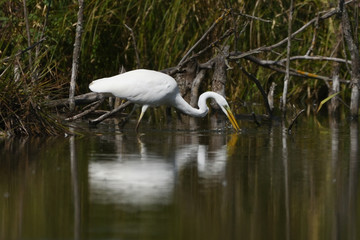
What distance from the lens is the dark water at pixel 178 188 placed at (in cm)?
536

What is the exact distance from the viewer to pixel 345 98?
739 inches

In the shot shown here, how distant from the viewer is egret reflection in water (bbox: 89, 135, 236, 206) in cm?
634

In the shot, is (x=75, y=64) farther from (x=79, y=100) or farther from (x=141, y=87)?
(x=141, y=87)

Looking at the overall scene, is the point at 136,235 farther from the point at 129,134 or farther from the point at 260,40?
the point at 260,40

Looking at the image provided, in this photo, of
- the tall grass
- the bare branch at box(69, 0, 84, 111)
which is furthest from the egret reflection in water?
the tall grass

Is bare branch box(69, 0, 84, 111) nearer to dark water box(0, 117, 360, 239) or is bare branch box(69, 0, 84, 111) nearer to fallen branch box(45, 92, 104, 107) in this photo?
fallen branch box(45, 92, 104, 107)

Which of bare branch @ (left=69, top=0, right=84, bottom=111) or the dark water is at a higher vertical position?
bare branch @ (left=69, top=0, right=84, bottom=111)

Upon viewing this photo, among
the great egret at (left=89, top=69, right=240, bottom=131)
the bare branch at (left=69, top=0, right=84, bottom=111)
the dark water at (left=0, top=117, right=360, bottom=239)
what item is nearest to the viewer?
the dark water at (left=0, top=117, right=360, bottom=239)

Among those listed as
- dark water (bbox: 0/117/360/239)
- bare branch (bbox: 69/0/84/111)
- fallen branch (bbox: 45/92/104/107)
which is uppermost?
bare branch (bbox: 69/0/84/111)

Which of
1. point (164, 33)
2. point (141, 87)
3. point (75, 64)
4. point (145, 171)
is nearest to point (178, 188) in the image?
point (145, 171)

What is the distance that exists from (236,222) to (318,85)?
43.9ft

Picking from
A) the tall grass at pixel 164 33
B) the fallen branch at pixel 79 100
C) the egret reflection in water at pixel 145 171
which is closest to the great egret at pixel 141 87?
the fallen branch at pixel 79 100

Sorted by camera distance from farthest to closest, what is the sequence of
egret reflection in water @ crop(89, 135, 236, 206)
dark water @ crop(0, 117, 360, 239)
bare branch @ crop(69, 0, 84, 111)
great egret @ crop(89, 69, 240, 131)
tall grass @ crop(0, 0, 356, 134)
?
tall grass @ crop(0, 0, 356, 134)
bare branch @ crop(69, 0, 84, 111)
great egret @ crop(89, 69, 240, 131)
egret reflection in water @ crop(89, 135, 236, 206)
dark water @ crop(0, 117, 360, 239)

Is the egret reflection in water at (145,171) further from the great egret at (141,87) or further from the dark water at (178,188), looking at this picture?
the great egret at (141,87)
